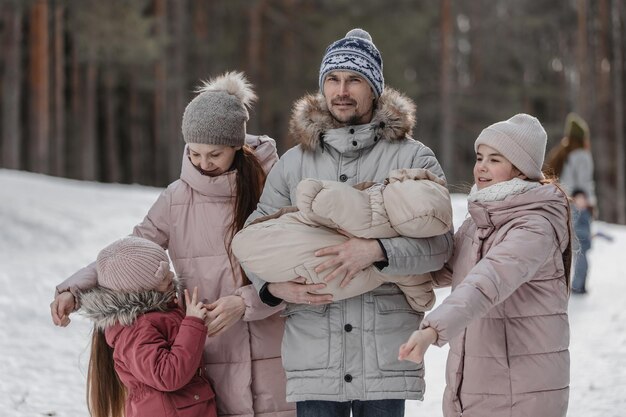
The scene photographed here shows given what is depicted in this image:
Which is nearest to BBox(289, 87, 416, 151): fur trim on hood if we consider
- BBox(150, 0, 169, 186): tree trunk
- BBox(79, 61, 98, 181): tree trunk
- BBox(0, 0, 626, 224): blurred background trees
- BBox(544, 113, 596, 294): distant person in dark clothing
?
BBox(544, 113, 596, 294): distant person in dark clothing

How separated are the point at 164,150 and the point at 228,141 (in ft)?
80.0

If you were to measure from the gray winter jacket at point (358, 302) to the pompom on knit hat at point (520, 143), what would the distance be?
0.80 feet

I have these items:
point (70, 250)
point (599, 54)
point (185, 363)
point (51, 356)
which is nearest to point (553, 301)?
point (185, 363)

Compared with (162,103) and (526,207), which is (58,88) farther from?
(526,207)

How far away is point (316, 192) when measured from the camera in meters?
2.80

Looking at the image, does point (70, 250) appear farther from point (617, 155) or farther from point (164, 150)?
point (164, 150)

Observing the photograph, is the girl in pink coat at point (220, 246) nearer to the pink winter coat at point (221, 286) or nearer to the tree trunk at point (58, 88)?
the pink winter coat at point (221, 286)

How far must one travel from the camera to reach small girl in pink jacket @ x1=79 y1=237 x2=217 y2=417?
9.94 feet

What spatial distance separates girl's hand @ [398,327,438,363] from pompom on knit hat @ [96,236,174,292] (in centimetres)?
115

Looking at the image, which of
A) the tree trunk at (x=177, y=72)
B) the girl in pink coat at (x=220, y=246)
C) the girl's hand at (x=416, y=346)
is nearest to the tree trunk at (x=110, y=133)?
the tree trunk at (x=177, y=72)

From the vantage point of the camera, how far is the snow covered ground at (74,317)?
4828 mm

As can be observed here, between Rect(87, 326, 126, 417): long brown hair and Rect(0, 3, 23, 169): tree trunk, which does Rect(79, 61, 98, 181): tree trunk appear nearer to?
Rect(0, 3, 23, 169): tree trunk

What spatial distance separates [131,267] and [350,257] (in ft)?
2.98

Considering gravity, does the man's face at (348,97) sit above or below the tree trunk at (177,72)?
below
